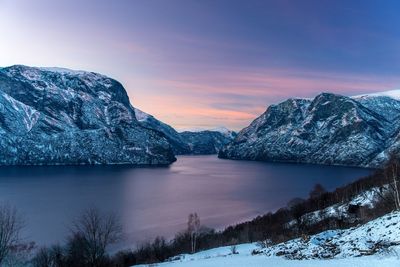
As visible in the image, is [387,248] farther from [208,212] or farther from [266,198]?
[266,198]

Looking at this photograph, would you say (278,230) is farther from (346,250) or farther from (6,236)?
(346,250)

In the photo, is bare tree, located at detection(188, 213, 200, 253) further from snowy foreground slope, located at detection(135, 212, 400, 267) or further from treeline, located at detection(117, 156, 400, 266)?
snowy foreground slope, located at detection(135, 212, 400, 267)

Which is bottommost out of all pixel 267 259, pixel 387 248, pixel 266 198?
pixel 266 198

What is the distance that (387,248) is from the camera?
72.9 ft

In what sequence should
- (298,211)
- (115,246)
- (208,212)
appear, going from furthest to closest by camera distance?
(208,212) < (298,211) < (115,246)

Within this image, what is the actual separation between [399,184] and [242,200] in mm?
98803

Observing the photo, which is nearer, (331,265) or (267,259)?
(331,265)

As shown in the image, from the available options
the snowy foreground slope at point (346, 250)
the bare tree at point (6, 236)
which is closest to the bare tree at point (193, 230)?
the bare tree at point (6, 236)

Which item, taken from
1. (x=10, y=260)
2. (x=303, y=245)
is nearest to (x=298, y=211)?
(x=10, y=260)

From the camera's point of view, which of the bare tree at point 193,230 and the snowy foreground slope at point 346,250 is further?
the bare tree at point 193,230

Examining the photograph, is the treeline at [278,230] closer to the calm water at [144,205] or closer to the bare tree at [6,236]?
the calm water at [144,205]

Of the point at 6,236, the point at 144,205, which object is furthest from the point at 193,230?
the point at 144,205

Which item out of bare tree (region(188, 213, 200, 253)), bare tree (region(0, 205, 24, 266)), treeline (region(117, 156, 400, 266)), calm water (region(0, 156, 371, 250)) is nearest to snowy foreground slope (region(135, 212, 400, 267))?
treeline (region(117, 156, 400, 266))

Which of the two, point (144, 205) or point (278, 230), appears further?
point (144, 205)
